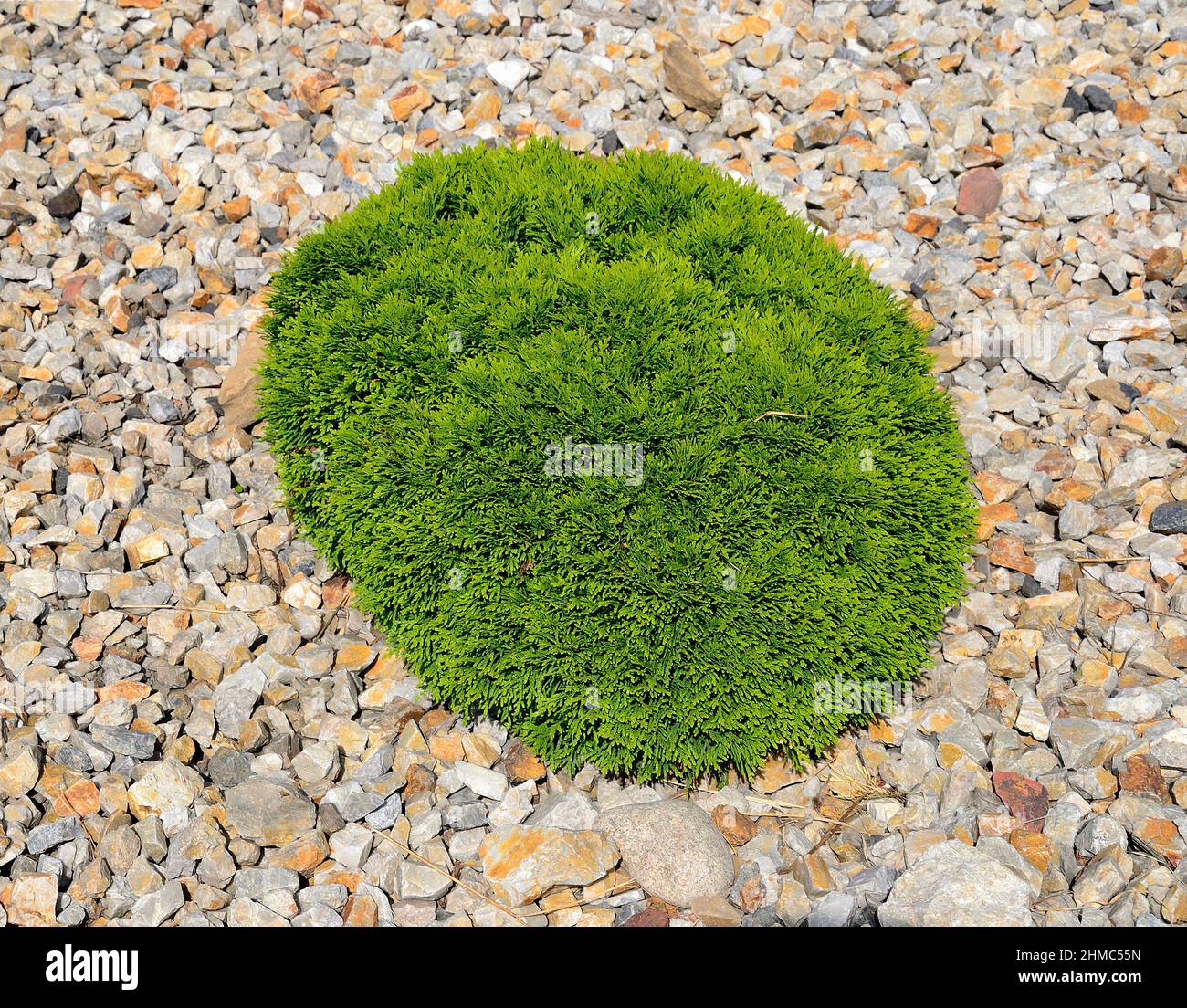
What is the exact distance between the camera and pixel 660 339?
12.8ft

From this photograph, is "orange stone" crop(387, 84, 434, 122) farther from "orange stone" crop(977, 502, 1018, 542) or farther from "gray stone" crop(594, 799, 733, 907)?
"gray stone" crop(594, 799, 733, 907)

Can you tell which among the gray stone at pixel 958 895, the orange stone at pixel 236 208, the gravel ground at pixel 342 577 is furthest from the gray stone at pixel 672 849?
the orange stone at pixel 236 208

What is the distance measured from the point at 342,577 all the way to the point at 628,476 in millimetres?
1727

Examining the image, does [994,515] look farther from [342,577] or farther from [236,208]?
[236,208]

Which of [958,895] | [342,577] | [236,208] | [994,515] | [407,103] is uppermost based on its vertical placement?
[407,103]

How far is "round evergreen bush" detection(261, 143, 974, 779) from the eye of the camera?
3691 millimetres

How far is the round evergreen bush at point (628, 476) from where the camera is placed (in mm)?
3691

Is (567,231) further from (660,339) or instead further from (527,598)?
(527,598)

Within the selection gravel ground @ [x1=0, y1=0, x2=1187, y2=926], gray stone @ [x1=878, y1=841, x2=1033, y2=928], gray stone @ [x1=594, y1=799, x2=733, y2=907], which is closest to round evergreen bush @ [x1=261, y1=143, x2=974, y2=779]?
gray stone @ [x1=594, y1=799, x2=733, y2=907]

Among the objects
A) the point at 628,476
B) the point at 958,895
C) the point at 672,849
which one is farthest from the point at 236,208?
Result: the point at 958,895

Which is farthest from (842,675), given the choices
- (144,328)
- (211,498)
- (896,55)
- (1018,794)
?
(896,55)

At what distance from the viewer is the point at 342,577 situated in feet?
15.9

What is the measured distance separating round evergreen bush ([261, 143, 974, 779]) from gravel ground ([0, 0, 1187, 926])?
404 millimetres

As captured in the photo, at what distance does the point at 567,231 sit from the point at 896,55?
3772mm
